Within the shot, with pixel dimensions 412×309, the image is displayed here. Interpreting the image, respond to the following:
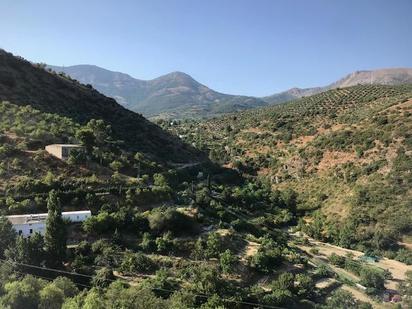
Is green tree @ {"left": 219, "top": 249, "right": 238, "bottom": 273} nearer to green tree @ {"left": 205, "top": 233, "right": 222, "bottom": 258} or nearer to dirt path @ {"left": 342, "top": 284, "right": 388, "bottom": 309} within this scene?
green tree @ {"left": 205, "top": 233, "right": 222, "bottom": 258}

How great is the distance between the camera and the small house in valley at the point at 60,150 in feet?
136

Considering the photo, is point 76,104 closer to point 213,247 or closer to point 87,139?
point 87,139

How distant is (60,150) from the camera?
1634 inches

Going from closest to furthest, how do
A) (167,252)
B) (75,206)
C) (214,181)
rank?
1. (167,252)
2. (75,206)
3. (214,181)

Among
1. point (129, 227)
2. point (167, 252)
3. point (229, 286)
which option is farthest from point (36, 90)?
point (229, 286)

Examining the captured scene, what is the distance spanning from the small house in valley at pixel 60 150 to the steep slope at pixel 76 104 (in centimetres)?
1318

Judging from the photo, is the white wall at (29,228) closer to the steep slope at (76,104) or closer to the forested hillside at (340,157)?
the steep slope at (76,104)

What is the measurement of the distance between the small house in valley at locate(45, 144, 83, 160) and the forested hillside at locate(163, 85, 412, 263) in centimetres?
2542

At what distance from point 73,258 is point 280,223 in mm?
25522

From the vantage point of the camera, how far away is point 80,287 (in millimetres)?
25859

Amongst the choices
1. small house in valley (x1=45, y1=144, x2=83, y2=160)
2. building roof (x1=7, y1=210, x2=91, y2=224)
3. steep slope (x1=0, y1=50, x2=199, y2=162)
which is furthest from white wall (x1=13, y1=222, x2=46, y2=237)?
steep slope (x1=0, y1=50, x2=199, y2=162)

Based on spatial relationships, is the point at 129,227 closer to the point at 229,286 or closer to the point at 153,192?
the point at 153,192

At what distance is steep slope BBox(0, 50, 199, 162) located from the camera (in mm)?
57938

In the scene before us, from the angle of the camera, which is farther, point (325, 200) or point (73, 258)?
point (325, 200)
